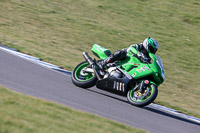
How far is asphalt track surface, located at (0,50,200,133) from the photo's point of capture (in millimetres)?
7648

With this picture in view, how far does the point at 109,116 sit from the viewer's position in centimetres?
745

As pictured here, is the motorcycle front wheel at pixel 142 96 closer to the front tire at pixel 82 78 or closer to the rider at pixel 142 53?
the rider at pixel 142 53

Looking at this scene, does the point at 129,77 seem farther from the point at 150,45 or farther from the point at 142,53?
the point at 150,45

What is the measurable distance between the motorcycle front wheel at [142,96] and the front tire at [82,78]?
961mm

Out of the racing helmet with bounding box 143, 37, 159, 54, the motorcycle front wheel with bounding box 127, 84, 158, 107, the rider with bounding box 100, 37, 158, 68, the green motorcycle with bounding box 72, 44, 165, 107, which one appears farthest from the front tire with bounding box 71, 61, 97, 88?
the racing helmet with bounding box 143, 37, 159, 54

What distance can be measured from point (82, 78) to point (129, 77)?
1.26 meters

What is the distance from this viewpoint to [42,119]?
219 inches

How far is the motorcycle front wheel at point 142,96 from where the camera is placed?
27.1ft

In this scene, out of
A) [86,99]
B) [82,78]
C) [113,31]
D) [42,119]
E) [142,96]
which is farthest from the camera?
[113,31]

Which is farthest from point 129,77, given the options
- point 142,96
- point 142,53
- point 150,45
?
point 150,45

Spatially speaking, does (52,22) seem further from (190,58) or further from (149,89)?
(149,89)

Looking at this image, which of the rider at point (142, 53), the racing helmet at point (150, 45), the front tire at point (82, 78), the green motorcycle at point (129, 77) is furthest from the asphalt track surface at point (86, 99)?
the racing helmet at point (150, 45)

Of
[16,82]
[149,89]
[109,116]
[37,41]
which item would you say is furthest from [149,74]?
[37,41]

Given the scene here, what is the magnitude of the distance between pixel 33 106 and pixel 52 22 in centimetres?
1071
